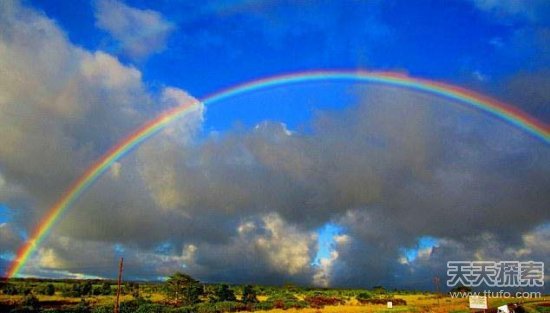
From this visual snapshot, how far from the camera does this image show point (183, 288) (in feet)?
275

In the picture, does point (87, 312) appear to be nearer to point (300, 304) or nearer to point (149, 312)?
point (149, 312)

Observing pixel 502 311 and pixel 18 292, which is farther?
pixel 18 292

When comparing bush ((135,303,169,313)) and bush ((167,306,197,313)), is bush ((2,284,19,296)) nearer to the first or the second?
bush ((167,306,197,313))

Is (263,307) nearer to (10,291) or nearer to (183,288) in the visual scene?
(183,288)

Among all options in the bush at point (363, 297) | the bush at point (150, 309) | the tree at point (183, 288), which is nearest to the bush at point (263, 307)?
the tree at point (183, 288)

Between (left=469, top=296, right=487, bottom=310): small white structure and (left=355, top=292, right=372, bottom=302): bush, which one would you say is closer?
(left=469, top=296, right=487, bottom=310): small white structure

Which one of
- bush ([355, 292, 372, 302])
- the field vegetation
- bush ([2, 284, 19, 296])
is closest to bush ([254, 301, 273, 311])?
the field vegetation

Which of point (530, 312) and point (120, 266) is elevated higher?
point (120, 266)

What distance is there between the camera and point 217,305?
71.5 meters

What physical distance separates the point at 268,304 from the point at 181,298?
572 inches

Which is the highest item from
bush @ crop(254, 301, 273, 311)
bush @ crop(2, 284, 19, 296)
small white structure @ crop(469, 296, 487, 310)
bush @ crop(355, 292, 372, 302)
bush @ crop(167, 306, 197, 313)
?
small white structure @ crop(469, 296, 487, 310)

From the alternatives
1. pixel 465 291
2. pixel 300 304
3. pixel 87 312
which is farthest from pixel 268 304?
pixel 465 291

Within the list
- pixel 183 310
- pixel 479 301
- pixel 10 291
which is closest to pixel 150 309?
pixel 183 310

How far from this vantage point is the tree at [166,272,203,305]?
81688 millimetres
